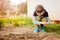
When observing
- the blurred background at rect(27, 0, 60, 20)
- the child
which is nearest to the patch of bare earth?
the child

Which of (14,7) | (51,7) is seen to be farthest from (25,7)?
(51,7)

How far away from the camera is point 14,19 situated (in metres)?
1.43

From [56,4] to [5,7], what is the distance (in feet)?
1.63

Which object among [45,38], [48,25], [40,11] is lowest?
[45,38]

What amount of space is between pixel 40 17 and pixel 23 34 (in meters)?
0.23

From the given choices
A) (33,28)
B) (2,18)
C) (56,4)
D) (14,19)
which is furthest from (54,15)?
(2,18)

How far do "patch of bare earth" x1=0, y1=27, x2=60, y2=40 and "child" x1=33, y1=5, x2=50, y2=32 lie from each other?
7 cm

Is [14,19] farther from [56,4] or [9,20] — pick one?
[56,4]

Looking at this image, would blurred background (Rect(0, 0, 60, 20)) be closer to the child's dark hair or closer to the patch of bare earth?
the child's dark hair

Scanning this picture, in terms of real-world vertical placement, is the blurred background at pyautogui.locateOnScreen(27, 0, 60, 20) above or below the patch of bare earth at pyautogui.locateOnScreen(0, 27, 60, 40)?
above

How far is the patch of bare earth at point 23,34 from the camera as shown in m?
1.32

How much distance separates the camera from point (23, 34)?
4.48 ft

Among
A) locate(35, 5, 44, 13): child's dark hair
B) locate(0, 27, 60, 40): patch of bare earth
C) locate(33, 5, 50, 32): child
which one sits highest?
locate(35, 5, 44, 13): child's dark hair

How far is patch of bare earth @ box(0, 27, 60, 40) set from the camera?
1.32 m
